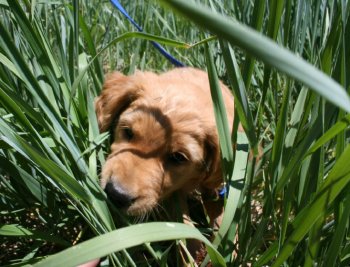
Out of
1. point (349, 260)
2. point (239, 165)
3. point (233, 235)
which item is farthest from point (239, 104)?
point (349, 260)

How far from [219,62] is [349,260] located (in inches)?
50.7

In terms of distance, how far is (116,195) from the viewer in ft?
4.02

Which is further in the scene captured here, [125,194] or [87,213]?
[125,194]

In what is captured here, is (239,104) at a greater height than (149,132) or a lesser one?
greater

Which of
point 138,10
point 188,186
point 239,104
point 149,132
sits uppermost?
point 138,10

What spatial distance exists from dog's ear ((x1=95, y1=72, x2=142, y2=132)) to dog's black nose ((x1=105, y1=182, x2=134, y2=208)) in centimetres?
47

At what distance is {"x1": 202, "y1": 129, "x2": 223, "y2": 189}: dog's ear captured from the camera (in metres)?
1.58

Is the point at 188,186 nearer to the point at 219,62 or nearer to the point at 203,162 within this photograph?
the point at 203,162

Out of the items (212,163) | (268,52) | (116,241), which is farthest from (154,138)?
(268,52)

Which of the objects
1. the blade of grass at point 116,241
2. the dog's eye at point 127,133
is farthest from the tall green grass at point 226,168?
the dog's eye at point 127,133

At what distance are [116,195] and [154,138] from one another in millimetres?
294

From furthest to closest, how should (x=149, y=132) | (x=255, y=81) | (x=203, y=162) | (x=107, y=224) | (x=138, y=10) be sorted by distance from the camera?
1. (x=138, y=10)
2. (x=255, y=81)
3. (x=203, y=162)
4. (x=149, y=132)
5. (x=107, y=224)

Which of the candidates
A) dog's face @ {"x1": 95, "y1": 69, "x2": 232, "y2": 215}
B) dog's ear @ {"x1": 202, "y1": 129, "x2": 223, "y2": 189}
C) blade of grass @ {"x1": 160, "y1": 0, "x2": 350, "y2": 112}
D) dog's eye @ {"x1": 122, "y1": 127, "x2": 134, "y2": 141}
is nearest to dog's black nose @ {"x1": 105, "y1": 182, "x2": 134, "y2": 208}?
dog's face @ {"x1": 95, "y1": 69, "x2": 232, "y2": 215}

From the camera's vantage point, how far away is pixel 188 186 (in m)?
1.62
